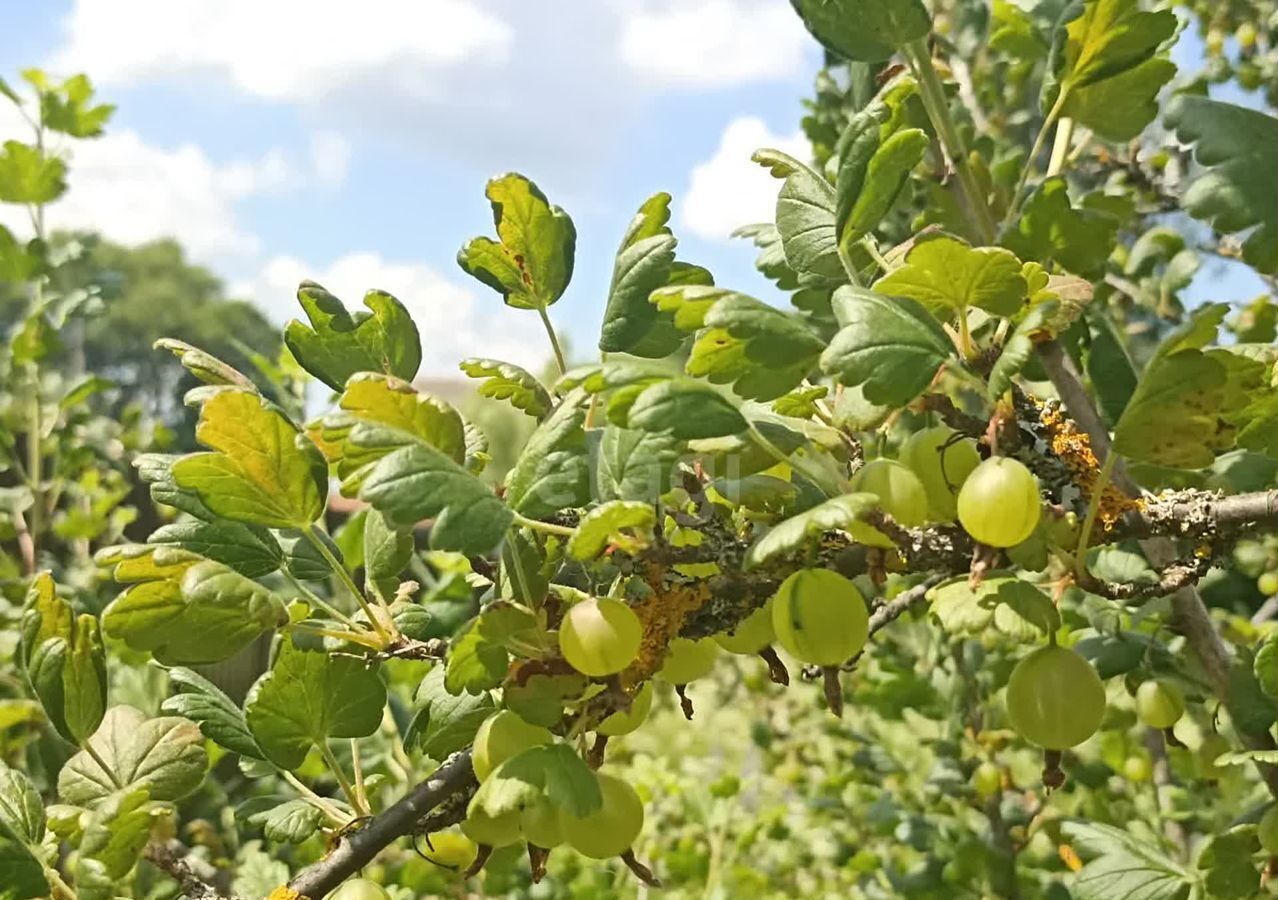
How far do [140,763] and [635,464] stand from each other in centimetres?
56

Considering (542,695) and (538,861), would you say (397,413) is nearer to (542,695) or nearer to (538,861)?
(542,695)

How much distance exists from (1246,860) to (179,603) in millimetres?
1136

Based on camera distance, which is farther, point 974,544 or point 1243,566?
point 1243,566

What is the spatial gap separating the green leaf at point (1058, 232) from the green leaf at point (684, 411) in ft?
2.23

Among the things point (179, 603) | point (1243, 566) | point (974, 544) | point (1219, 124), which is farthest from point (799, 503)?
point (1243, 566)

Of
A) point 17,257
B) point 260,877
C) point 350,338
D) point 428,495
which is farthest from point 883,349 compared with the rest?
point 17,257

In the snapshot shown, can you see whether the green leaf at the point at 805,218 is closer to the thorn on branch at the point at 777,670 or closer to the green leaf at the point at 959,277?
the green leaf at the point at 959,277

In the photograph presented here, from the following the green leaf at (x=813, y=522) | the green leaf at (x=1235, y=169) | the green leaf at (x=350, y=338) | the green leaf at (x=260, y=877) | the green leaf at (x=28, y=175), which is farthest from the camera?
the green leaf at (x=28, y=175)

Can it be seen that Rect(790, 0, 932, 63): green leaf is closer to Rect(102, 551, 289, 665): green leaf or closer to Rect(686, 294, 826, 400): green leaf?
Rect(686, 294, 826, 400): green leaf

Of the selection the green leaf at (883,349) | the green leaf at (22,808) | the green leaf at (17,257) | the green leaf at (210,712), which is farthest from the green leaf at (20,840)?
the green leaf at (17,257)

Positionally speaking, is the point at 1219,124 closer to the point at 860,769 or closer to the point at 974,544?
the point at 974,544

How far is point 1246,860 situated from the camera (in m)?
1.16

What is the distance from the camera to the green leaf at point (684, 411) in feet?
1.93

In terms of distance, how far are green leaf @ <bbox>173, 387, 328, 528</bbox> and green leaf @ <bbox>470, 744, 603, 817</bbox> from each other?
0.78ft
